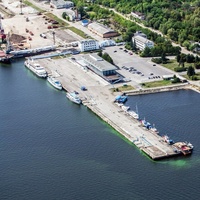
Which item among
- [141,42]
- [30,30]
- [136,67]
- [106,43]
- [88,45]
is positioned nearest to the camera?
[136,67]

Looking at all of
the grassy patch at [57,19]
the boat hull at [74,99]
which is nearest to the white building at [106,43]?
the grassy patch at [57,19]

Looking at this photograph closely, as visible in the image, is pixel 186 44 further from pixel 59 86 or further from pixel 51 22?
pixel 51 22

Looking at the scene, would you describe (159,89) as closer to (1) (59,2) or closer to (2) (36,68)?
(2) (36,68)

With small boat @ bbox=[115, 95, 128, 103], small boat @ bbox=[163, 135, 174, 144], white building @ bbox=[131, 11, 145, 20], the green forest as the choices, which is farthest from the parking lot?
white building @ bbox=[131, 11, 145, 20]

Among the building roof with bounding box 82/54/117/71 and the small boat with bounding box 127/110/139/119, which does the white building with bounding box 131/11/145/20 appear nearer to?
the building roof with bounding box 82/54/117/71

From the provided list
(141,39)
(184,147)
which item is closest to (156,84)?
(141,39)

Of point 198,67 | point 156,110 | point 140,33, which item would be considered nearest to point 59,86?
point 156,110
